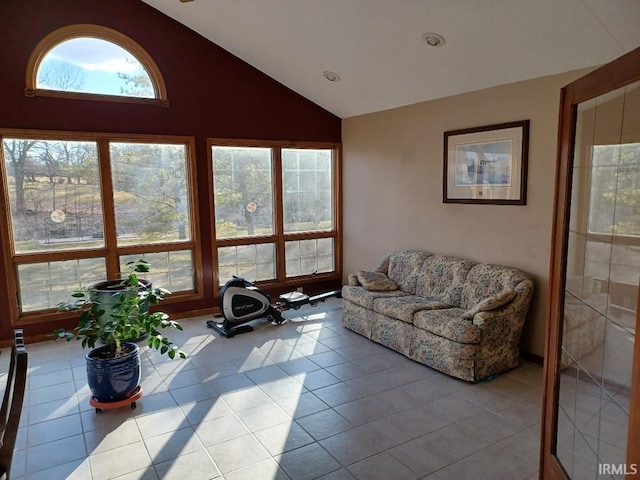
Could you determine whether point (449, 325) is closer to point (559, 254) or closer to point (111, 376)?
point (559, 254)

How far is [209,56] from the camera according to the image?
17.8 ft

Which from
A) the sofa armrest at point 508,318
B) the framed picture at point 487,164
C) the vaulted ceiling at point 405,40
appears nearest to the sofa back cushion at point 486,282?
the sofa armrest at point 508,318

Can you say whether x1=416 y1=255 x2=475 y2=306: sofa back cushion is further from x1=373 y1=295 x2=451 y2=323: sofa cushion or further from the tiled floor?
the tiled floor

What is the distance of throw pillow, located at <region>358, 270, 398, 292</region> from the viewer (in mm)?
4957

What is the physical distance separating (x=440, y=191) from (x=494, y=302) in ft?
5.34

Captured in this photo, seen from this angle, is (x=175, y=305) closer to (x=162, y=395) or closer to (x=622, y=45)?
(x=162, y=395)

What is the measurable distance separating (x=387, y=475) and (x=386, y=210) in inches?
146

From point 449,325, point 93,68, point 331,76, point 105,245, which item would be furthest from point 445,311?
point 93,68

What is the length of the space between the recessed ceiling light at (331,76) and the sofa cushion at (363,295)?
98.8 inches

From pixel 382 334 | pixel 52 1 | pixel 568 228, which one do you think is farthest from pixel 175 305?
pixel 568 228

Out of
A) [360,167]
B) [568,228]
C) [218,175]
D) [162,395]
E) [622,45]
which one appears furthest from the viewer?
[360,167]

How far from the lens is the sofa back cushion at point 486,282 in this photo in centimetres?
397

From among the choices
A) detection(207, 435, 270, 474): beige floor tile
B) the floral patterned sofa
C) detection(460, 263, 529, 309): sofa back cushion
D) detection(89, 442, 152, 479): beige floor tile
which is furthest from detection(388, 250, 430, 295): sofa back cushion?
detection(89, 442, 152, 479): beige floor tile

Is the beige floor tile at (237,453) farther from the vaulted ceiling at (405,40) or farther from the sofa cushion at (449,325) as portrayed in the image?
the vaulted ceiling at (405,40)
